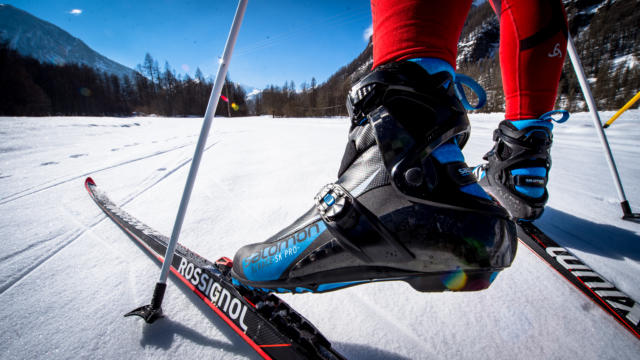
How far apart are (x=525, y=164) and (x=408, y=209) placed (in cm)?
54

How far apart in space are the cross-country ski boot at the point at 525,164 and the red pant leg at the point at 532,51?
0.04 metres

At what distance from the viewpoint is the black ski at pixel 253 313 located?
1.22 ft

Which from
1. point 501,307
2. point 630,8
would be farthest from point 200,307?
point 630,8

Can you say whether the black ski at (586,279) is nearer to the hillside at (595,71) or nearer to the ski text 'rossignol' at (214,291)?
the ski text 'rossignol' at (214,291)

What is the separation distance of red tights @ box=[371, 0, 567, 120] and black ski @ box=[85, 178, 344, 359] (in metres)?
0.49

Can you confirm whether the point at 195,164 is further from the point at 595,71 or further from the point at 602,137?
Answer: the point at 595,71

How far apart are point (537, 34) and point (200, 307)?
971 mm

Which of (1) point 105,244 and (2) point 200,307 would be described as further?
(1) point 105,244

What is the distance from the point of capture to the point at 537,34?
0.53m

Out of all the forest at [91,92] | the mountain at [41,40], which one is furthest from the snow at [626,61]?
the mountain at [41,40]

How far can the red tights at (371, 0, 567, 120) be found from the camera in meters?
0.37

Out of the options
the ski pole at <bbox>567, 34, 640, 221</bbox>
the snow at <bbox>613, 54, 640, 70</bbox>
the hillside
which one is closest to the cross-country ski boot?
the ski pole at <bbox>567, 34, 640, 221</bbox>

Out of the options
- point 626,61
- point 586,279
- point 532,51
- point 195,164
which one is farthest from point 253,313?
point 626,61

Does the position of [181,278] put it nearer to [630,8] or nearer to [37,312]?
[37,312]
